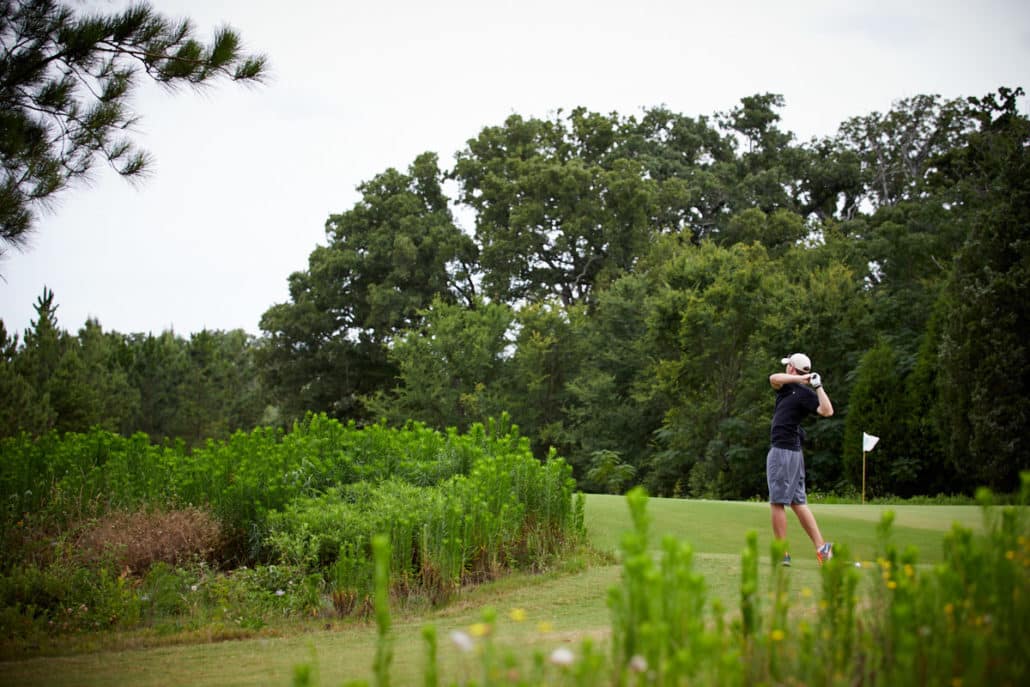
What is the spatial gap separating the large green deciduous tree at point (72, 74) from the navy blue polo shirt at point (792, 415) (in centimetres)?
587

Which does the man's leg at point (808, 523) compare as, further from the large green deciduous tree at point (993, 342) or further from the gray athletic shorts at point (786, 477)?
the large green deciduous tree at point (993, 342)

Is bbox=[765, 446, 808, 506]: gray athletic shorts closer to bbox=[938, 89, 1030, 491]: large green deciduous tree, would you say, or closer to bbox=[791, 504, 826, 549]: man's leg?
bbox=[791, 504, 826, 549]: man's leg

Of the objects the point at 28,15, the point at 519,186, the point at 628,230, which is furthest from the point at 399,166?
the point at 28,15

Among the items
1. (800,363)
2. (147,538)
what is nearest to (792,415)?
(800,363)

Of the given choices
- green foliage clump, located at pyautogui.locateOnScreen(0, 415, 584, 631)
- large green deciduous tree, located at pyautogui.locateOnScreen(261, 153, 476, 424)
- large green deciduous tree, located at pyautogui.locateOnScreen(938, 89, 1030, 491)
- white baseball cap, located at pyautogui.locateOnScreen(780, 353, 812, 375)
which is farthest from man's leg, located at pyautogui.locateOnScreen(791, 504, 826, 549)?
large green deciduous tree, located at pyautogui.locateOnScreen(261, 153, 476, 424)

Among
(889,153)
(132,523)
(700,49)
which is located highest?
(700,49)

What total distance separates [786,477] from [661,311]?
19.1 metres

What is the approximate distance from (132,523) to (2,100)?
13.8ft

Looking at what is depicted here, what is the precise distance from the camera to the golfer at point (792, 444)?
7352 millimetres

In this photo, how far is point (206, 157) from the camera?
2281cm

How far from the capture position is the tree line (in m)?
20.1

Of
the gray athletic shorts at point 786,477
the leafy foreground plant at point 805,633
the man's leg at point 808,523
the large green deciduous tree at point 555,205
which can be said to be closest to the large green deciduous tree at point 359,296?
the large green deciduous tree at point 555,205

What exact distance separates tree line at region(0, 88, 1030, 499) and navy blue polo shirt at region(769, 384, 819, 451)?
12018 mm

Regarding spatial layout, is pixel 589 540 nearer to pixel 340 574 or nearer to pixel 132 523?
pixel 340 574
